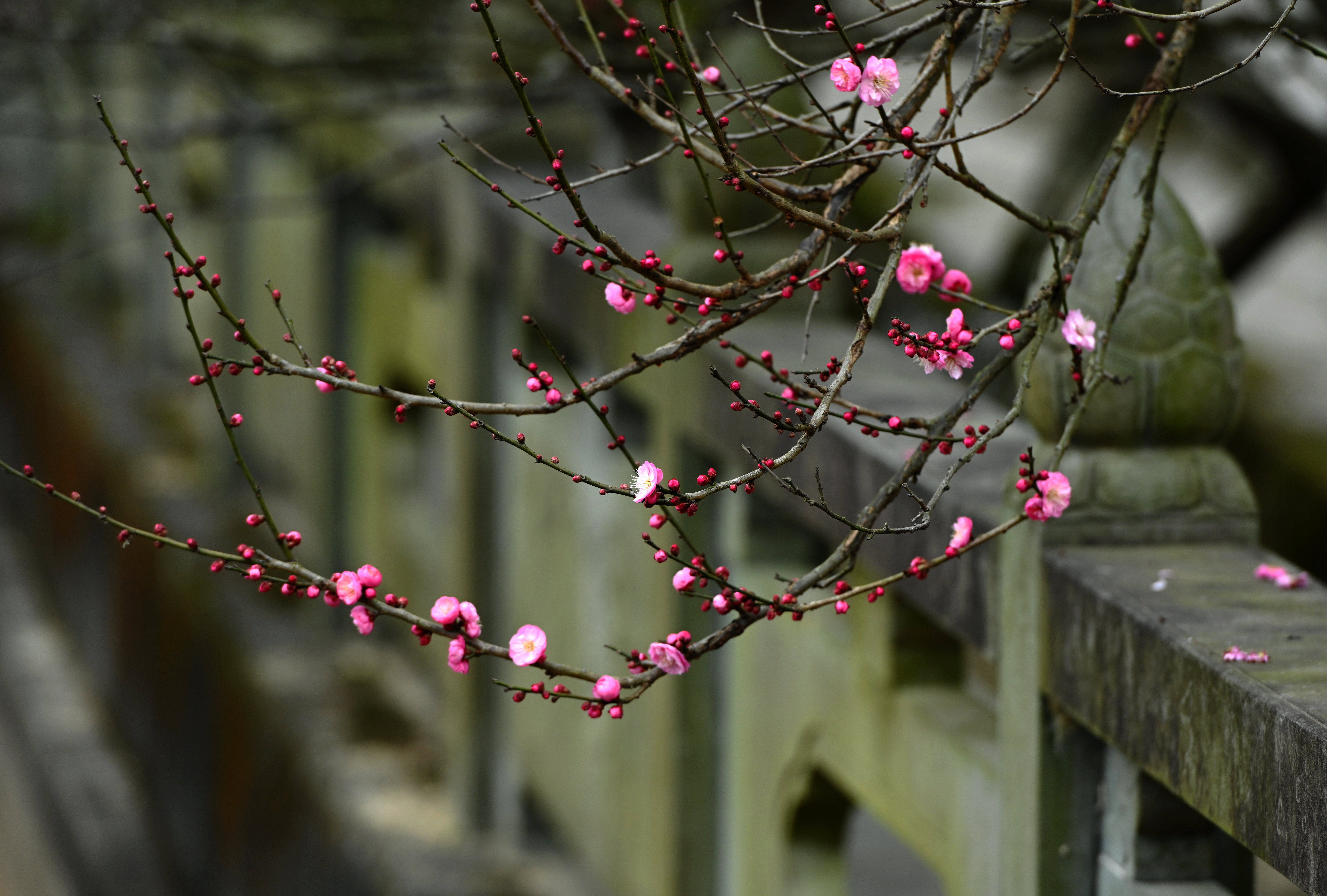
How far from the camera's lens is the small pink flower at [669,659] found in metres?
1.56

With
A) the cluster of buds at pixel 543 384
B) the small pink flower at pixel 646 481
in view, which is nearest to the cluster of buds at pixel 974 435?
the small pink flower at pixel 646 481

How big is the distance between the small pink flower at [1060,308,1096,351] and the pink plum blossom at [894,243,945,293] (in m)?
0.16

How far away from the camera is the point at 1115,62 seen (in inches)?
233

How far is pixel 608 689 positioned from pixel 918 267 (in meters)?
0.63

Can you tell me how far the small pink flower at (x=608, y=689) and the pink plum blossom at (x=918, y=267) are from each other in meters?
0.58

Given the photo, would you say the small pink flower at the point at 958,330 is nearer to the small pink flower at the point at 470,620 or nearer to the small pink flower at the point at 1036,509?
the small pink flower at the point at 1036,509

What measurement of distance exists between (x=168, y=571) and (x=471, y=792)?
367 centimetres

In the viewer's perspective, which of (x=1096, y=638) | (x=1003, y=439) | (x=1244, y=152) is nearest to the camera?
(x=1096, y=638)

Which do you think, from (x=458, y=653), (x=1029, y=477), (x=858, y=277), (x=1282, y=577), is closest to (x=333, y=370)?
(x=458, y=653)

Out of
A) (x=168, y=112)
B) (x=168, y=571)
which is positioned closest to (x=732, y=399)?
Answer: (x=168, y=571)

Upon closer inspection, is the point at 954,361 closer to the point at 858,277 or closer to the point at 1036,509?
the point at 858,277

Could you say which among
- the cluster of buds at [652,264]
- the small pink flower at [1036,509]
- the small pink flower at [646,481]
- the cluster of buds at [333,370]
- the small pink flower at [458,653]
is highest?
the cluster of buds at [652,264]

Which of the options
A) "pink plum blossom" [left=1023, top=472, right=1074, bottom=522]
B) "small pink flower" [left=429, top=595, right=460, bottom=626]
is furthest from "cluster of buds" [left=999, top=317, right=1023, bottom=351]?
"small pink flower" [left=429, top=595, right=460, bottom=626]

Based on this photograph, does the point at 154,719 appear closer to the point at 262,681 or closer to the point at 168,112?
the point at 262,681
